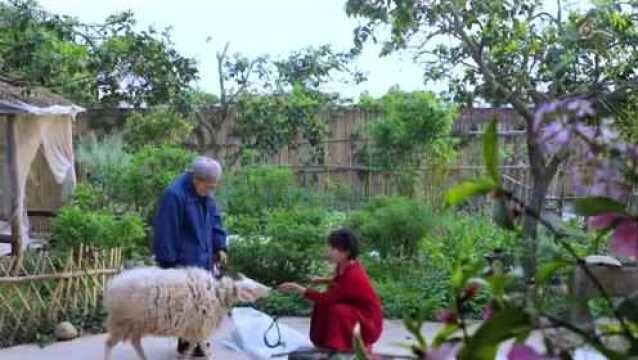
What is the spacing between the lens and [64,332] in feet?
25.6

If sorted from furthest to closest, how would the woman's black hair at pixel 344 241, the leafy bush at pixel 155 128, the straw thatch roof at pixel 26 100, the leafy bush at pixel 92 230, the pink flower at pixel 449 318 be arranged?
the leafy bush at pixel 155 128 → the straw thatch roof at pixel 26 100 → the leafy bush at pixel 92 230 → the woman's black hair at pixel 344 241 → the pink flower at pixel 449 318

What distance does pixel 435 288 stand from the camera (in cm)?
905

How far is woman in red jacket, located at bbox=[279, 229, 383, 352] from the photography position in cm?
538

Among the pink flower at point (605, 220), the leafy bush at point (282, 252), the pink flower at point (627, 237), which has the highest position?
the pink flower at point (605, 220)

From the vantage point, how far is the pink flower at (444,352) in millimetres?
816

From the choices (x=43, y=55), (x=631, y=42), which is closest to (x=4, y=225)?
(x=43, y=55)

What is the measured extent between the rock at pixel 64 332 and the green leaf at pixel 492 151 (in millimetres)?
7354

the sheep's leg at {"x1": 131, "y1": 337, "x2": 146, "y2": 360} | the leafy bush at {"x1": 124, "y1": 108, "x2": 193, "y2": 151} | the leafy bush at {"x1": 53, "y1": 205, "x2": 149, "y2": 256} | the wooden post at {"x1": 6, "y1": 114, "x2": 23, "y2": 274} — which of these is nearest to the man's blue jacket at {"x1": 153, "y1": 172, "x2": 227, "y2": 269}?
the sheep's leg at {"x1": 131, "y1": 337, "x2": 146, "y2": 360}

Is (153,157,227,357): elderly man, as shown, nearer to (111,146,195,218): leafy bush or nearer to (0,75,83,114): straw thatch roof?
(0,75,83,114): straw thatch roof

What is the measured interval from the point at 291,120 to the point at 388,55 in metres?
2.65

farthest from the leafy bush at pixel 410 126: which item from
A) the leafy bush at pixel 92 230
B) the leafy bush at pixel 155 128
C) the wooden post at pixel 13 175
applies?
the leafy bush at pixel 92 230

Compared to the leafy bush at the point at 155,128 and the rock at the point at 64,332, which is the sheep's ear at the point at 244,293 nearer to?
the rock at the point at 64,332

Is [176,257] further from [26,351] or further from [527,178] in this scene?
[527,178]

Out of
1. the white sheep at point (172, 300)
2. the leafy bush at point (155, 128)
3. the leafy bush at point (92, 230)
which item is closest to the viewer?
the white sheep at point (172, 300)
